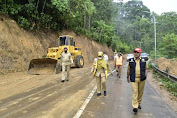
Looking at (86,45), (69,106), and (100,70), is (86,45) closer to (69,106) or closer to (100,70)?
(100,70)

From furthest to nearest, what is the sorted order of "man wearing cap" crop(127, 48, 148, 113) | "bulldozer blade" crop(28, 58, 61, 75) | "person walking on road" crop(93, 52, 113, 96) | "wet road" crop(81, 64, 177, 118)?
1. "bulldozer blade" crop(28, 58, 61, 75)
2. "person walking on road" crop(93, 52, 113, 96)
3. "man wearing cap" crop(127, 48, 148, 113)
4. "wet road" crop(81, 64, 177, 118)

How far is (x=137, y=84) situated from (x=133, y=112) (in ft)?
2.84

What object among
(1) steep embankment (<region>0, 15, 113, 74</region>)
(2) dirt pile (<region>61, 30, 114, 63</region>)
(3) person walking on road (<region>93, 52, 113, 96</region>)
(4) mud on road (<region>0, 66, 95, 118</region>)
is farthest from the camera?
(2) dirt pile (<region>61, 30, 114, 63</region>)

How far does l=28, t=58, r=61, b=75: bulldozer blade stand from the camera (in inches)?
434

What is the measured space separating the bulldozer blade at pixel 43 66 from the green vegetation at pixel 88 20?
475 centimetres

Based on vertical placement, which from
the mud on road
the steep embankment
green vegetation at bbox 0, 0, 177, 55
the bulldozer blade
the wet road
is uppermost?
green vegetation at bbox 0, 0, 177, 55

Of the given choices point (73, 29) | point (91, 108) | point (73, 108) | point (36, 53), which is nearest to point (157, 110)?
point (91, 108)

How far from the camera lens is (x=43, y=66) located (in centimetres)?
1148

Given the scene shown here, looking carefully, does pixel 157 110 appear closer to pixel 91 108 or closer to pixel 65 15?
pixel 91 108

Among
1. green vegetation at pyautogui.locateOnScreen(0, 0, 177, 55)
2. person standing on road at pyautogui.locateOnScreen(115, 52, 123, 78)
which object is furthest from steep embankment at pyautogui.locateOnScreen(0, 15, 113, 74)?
person standing on road at pyautogui.locateOnScreen(115, 52, 123, 78)

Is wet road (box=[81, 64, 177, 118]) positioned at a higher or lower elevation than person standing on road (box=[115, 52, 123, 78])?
lower

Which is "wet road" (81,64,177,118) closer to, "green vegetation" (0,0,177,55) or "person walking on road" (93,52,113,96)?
"person walking on road" (93,52,113,96)

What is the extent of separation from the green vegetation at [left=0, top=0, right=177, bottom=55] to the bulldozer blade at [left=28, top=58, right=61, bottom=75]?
15.6ft

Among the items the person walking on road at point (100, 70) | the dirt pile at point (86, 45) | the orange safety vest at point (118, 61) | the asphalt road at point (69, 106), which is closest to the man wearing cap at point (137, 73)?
the asphalt road at point (69, 106)
